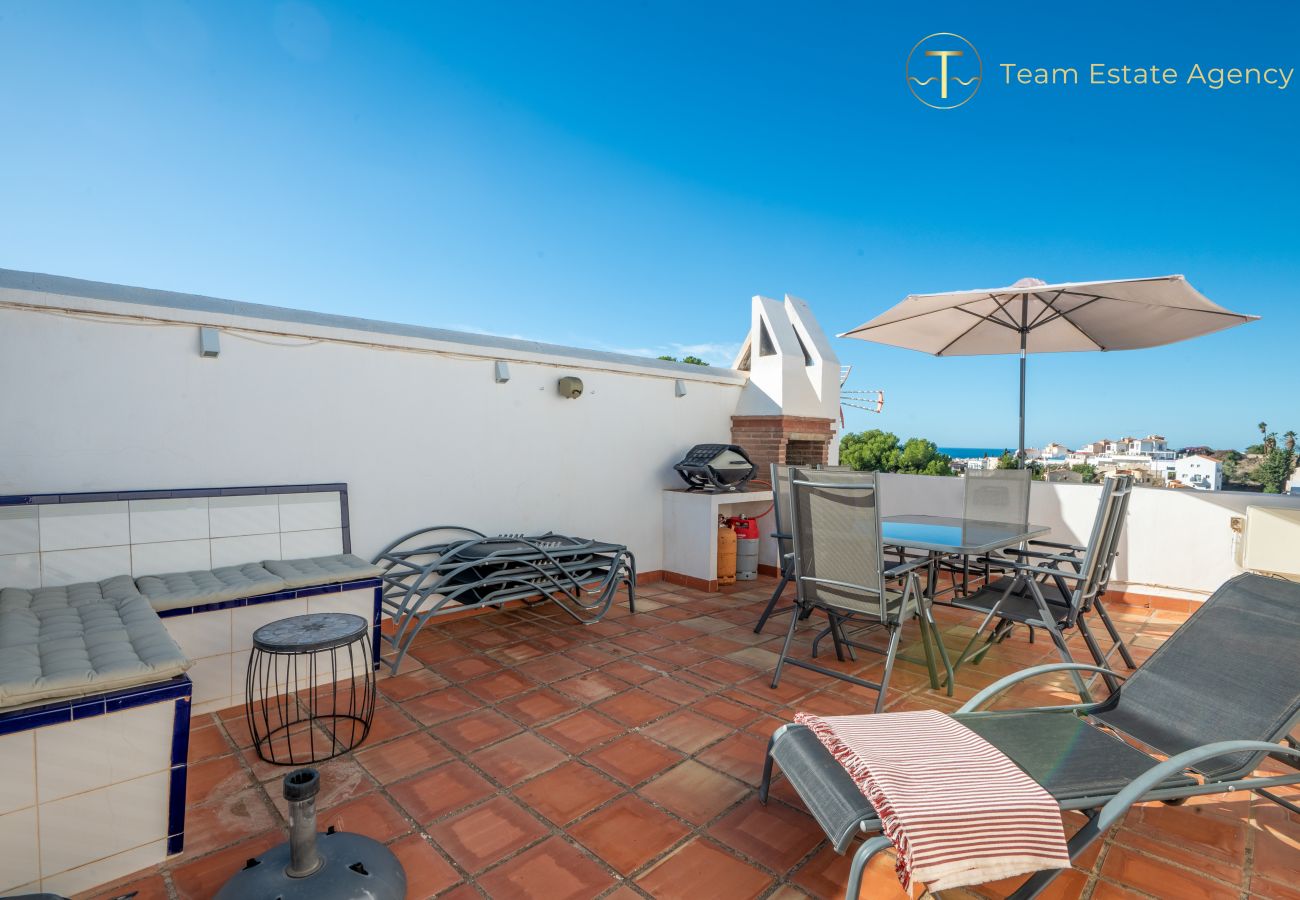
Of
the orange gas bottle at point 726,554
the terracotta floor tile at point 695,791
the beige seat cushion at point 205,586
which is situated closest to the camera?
the terracotta floor tile at point 695,791

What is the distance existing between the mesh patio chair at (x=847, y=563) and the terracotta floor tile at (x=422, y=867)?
1942 mm

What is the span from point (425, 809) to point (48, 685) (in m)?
1.28

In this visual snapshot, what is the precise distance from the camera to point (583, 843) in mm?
2043

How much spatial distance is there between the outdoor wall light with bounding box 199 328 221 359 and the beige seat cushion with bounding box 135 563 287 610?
1.29 m

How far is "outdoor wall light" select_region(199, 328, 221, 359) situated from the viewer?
346 cm

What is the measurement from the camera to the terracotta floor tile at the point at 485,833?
77.8 inches

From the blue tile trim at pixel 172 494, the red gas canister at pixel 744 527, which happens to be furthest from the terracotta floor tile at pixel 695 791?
the red gas canister at pixel 744 527

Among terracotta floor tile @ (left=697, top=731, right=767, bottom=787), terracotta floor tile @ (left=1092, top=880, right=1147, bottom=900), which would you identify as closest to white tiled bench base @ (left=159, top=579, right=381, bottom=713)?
terracotta floor tile @ (left=697, top=731, right=767, bottom=787)

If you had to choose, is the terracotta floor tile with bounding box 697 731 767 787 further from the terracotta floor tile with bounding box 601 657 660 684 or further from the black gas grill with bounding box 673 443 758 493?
the black gas grill with bounding box 673 443 758 493

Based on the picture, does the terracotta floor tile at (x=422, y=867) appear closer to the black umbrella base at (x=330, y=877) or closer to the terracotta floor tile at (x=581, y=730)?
the black umbrella base at (x=330, y=877)

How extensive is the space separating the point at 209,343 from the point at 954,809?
4.25 m

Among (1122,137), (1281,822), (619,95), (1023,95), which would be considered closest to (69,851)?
(1281,822)

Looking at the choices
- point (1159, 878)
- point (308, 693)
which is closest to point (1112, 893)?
point (1159, 878)

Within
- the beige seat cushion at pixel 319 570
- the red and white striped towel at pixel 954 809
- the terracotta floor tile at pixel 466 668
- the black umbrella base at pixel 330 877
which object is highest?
the beige seat cushion at pixel 319 570
